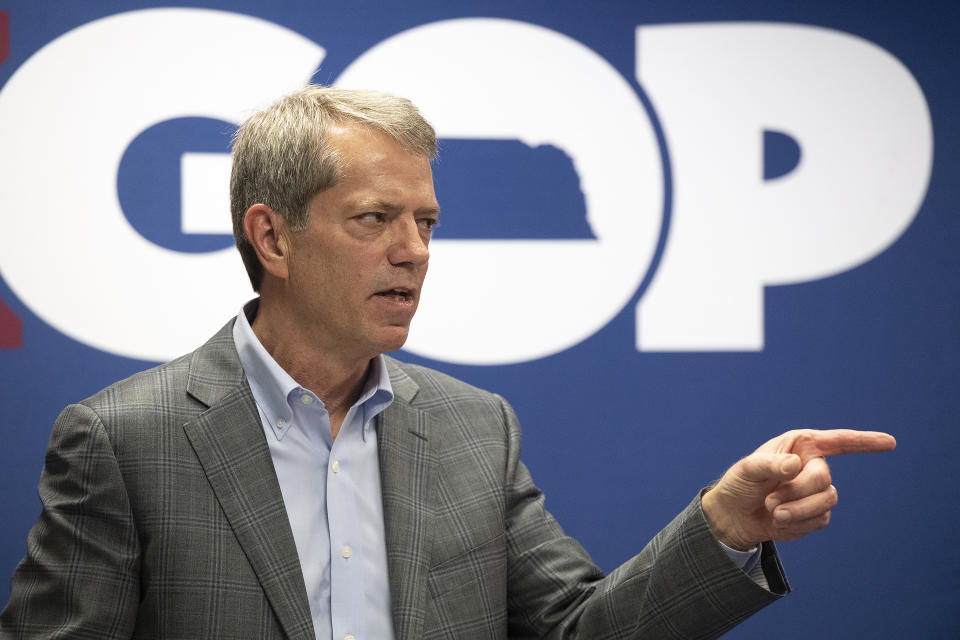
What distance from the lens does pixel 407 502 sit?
148 cm

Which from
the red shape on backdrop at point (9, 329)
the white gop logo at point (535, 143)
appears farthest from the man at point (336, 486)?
the red shape on backdrop at point (9, 329)

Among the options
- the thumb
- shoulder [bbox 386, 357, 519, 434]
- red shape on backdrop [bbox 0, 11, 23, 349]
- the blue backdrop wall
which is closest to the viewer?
the thumb

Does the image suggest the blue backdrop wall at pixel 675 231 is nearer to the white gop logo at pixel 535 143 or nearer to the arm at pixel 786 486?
the white gop logo at pixel 535 143

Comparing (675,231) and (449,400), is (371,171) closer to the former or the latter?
(449,400)

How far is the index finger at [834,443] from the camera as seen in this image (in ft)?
3.87

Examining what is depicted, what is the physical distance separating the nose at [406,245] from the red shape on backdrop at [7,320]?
59.3 inches

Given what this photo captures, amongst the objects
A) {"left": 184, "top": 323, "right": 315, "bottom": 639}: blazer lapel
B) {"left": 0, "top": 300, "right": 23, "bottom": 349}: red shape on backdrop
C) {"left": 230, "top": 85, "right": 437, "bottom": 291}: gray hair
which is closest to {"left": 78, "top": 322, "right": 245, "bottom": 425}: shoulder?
{"left": 184, "top": 323, "right": 315, "bottom": 639}: blazer lapel

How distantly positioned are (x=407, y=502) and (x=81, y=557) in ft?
1.58

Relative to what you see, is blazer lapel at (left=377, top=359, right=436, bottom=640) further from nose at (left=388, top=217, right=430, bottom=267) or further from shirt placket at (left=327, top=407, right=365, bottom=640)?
nose at (left=388, top=217, right=430, bottom=267)

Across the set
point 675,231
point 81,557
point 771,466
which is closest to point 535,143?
point 675,231

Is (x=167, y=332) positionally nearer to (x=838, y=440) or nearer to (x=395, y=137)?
(x=395, y=137)

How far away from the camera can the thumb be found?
1.16 m

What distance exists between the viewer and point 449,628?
1.44 meters

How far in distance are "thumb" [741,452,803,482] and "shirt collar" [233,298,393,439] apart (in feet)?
1.98
